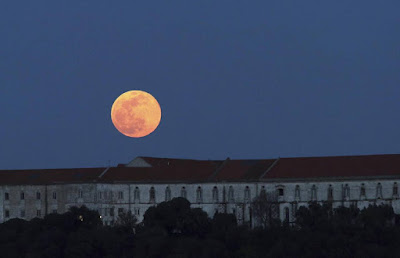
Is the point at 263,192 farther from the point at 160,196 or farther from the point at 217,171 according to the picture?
the point at 160,196

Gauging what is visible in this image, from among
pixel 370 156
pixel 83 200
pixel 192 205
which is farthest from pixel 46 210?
pixel 370 156

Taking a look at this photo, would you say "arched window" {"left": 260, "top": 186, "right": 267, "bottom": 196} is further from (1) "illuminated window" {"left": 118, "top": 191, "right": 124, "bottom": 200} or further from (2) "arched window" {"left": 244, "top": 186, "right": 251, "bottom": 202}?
(1) "illuminated window" {"left": 118, "top": 191, "right": 124, "bottom": 200}

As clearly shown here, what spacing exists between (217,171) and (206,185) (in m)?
2.22

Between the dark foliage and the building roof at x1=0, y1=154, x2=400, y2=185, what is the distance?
5.55 metres

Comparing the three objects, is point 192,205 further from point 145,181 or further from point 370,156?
point 370,156

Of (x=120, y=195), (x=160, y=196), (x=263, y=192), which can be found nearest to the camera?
(x=263, y=192)

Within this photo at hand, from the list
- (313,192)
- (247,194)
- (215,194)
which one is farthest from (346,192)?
(215,194)

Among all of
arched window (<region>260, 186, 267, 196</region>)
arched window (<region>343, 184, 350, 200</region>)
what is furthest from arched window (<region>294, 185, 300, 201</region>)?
arched window (<region>343, 184, 350, 200</region>)

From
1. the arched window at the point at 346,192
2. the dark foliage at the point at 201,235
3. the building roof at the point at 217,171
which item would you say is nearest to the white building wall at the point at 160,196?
the arched window at the point at 346,192

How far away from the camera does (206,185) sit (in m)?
165

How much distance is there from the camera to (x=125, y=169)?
169 metres

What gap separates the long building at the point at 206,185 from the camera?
15725 cm

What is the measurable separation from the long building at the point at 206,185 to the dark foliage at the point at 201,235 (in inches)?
150

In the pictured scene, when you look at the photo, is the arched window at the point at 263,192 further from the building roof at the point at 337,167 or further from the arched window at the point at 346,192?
the arched window at the point at 346,192
